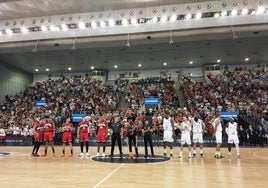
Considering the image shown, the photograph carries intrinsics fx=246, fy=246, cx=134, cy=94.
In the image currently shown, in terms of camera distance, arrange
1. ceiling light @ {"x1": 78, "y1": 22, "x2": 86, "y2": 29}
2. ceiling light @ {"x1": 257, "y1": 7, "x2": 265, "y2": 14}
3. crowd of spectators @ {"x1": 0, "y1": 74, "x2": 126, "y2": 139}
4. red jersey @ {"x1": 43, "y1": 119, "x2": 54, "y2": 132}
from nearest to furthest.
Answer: red jersey @ {"x1": 43, "y1": 119, "x2": 54, "y2": 132} → ceiling light @ {"x1": 257, "y1": 7, "x2": 265, "y2": 14} → ceiling light @ {"x1": 78, "y1": 22, "x2": 86, "y2": 29} → crowd of spectators @ {"x1": 0, "y1": 74, "x2": 126, "y2": 139}

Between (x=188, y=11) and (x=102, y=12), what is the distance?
692 cm

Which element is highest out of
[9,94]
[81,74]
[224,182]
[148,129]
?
[81,74]

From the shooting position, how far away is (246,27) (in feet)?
63.3

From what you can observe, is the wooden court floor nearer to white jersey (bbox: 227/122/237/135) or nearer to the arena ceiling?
white jersey (bbox: 227/122/237/135)

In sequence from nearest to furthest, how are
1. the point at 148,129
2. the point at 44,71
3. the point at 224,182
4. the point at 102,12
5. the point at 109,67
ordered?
the point at 224,182, the point at 148,129, the point at 102,12, the point at 109,67, the point at 44,71

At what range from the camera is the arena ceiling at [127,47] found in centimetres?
1923

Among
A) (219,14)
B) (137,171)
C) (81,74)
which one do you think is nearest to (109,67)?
(81,74)

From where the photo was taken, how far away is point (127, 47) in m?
23.1

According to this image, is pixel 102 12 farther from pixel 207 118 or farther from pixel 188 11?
pixel 207 118

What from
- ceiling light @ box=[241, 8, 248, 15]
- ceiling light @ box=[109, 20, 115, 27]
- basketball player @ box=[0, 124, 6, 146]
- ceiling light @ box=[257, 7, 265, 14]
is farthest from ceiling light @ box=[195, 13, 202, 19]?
basketball player @ box=[0, 124, 6, 146]

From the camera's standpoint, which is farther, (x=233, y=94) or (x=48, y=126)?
(x=233, y=94)

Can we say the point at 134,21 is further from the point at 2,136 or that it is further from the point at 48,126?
the point at 2,136

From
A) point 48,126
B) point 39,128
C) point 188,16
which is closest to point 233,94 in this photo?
point 188,16

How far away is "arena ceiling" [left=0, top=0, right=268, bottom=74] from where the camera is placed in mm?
19234
